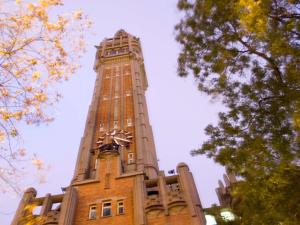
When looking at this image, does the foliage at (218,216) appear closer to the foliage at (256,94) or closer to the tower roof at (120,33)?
the foliage at (256,94)

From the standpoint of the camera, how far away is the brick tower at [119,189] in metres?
21.1

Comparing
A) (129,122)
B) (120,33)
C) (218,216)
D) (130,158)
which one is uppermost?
(120,33)

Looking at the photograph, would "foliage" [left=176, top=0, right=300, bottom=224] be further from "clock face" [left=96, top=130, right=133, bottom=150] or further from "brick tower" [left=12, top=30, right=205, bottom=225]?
"clock face" [left=96, top=130, right=133, bottom=150]

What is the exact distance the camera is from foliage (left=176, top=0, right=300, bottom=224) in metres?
9.88

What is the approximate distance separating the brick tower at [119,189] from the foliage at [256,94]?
24.7ft

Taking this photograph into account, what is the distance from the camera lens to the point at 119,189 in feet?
79.0

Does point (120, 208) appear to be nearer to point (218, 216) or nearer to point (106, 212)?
point (106, 212)

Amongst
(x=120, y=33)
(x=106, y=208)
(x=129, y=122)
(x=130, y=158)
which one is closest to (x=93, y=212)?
(x=106, y=208)

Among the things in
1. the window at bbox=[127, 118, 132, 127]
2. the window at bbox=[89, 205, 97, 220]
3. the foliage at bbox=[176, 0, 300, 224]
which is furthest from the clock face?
the foliage at bbox=[176, 0, 300, 224]

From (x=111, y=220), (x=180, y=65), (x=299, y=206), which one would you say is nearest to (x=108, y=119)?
(x=111, y=220)

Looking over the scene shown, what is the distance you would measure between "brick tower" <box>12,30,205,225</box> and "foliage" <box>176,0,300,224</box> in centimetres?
752

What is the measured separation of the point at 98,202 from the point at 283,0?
59.5 feet

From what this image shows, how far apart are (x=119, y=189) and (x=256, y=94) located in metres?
15.3

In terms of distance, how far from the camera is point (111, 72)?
5331cm
